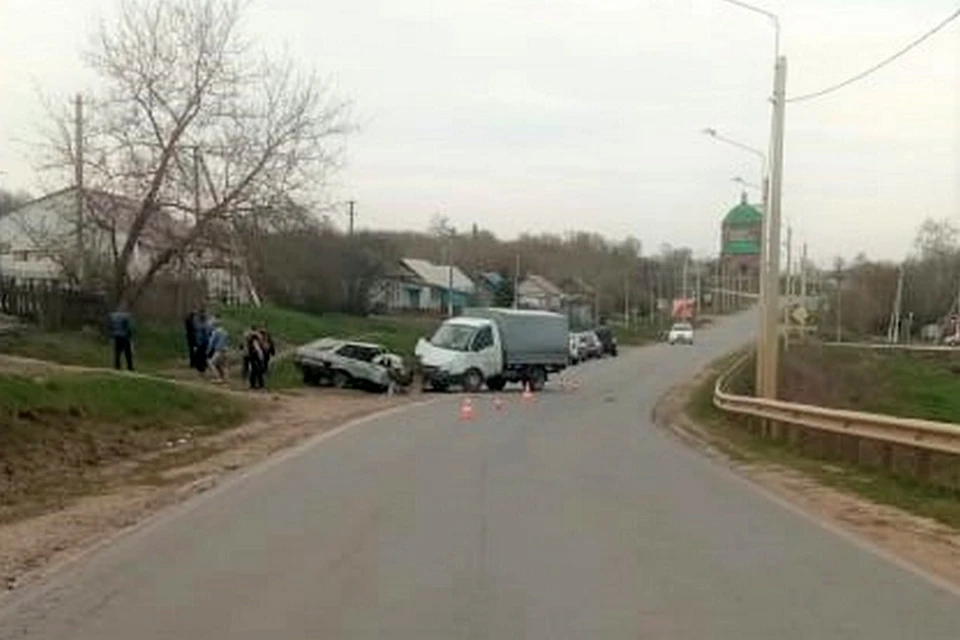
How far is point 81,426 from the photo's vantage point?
2422cm

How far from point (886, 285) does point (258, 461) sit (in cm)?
12900

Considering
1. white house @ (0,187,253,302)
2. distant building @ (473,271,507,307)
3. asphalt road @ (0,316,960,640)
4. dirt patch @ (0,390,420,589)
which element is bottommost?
dirt patch @ (0,390,420,589)

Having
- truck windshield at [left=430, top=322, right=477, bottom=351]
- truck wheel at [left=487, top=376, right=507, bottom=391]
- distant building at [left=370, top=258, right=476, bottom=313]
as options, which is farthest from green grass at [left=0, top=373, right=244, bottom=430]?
distant building at [left=370, top=258, right=476, bottom=313]

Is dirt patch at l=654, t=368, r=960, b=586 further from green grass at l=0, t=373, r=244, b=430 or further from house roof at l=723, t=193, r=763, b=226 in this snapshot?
house roof at l=723, t=193, r=763, b=226

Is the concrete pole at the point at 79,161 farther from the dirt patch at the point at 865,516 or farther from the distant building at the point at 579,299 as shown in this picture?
the distant building at the point at 579,299

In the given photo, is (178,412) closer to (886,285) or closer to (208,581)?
(208,581)

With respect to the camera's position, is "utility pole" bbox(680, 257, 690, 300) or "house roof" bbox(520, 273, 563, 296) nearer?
"house roof" bbox(520, 273, 563, 296)

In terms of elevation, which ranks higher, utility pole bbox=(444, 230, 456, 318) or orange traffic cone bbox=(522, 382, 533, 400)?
utility pole bbox=(444, 230, 456, 318)

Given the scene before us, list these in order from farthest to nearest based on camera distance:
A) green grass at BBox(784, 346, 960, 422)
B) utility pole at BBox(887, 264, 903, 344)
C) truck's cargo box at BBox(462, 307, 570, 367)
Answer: utility pole at BBox(887, 264, 903, 344) → green grass at BBox(784, 346, 960, 422) → truck's cargo box at BBox(462, 307, 570, 367)

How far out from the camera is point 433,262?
545 feet

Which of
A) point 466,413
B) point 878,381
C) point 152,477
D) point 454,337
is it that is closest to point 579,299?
point 878,381

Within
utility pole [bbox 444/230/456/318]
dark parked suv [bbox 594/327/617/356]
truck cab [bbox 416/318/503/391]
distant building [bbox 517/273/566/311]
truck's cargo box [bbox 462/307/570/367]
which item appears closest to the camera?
truck cab [bbox 416/318/503/391]

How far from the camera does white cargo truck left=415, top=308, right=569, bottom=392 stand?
48969 millimetres

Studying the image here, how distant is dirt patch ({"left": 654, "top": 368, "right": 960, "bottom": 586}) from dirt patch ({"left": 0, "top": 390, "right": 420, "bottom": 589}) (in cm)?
655
